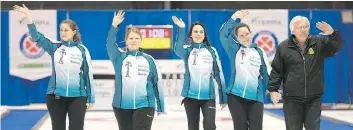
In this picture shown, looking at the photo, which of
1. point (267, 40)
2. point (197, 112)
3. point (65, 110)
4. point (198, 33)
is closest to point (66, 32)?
point (65, 110)

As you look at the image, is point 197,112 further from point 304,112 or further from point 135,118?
point 304,112

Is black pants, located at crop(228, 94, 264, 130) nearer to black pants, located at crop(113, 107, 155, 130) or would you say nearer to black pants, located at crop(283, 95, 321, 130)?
black pants, located at crop(283, 95, 321, 130)

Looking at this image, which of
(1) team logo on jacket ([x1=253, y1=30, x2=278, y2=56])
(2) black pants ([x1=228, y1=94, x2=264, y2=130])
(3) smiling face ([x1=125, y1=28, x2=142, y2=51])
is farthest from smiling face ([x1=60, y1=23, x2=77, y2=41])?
(1) team logo on jacket ([x1=253, y1=30, x2=278, y2=56])

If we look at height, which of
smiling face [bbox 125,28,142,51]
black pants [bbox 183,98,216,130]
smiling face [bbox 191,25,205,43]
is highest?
smiling face [bbox 191,25,205,43]

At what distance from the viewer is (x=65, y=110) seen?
4.98m

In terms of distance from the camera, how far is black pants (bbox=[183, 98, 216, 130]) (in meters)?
5.59

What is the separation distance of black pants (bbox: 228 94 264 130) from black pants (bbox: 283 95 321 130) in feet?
2.06

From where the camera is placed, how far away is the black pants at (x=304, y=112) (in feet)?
14.8

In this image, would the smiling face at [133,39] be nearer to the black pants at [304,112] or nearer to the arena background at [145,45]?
the black pants at [304,112]

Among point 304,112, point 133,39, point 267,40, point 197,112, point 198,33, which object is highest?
point 267,40

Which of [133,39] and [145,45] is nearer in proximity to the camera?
[133,39]

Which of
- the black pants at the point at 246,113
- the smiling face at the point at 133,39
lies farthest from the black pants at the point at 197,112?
the smiling face at the point at 133,39

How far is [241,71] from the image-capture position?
5371 mm

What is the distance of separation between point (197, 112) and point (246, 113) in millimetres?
669
